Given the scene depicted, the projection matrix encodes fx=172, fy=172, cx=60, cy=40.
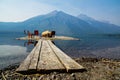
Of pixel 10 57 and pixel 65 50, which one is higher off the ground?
pixel 10 57

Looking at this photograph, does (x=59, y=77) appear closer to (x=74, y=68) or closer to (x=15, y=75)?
(x=74, y=68)

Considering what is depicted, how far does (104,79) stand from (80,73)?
38.4 inches

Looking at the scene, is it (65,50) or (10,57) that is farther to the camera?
(65,50)

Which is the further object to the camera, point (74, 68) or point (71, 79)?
point (74, 68)

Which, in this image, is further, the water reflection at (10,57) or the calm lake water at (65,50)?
the calm lake water at (65,50)

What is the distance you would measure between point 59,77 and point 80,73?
935mm

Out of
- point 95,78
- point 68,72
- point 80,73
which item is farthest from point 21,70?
point 95,78

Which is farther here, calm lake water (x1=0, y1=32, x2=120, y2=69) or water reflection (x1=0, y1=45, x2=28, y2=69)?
calm lake water (x1=0, y1=32, x2=120, y2=69)

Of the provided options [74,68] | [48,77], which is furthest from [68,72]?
[48,77]

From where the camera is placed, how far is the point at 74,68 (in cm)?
710

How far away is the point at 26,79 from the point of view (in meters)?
6.43

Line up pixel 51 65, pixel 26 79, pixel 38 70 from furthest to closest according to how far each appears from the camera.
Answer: pixel 51 65, pixel 38 70, pixel 26 79

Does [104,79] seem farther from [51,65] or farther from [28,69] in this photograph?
[28,69]

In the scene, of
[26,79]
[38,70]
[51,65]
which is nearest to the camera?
[26,79]
